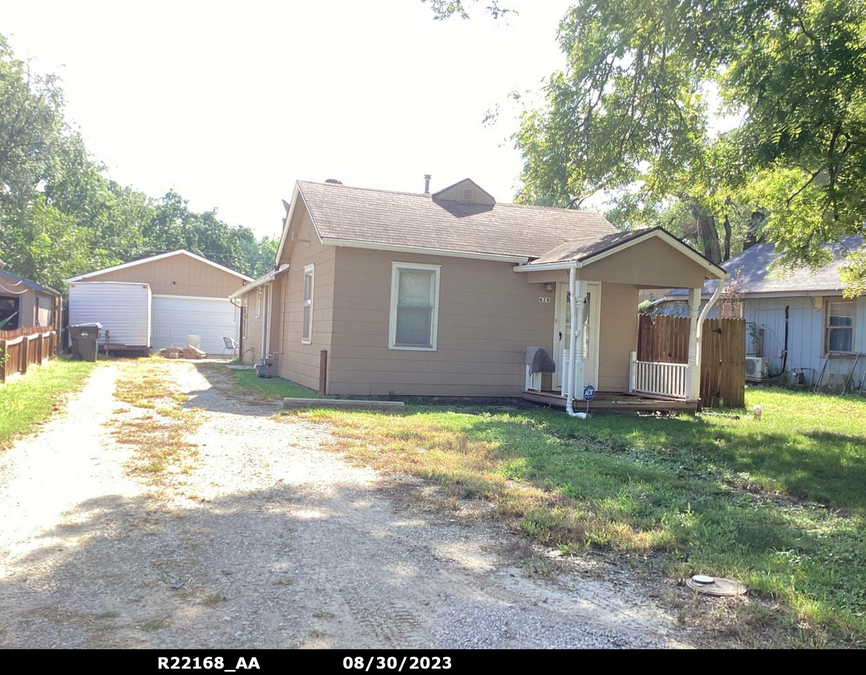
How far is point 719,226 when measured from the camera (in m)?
34.4

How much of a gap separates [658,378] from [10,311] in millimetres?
20743

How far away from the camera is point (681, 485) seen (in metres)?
6.52

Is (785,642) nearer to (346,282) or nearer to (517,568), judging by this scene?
(517,568)

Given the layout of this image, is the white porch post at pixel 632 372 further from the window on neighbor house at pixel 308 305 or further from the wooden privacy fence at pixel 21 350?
the wooden privacy fence at pixel 21 350

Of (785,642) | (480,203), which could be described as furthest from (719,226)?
(785,642)

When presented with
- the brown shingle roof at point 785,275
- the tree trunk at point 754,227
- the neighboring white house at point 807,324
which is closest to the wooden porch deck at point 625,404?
the brown shingle roof at point 785,275

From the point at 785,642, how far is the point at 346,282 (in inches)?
389

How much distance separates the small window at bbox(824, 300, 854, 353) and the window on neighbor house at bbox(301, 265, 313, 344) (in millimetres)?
13297

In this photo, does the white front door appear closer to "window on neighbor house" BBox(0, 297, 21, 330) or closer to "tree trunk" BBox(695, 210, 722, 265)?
"tree trunk" BBox(695, 210, 722, 265)

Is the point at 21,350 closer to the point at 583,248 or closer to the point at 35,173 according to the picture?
the point at 583,248

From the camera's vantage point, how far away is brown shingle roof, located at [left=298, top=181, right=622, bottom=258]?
12.6 meters

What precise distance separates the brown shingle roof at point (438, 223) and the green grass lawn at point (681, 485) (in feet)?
10.8

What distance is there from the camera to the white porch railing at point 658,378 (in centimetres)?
1243

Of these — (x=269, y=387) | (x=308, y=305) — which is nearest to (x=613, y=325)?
(x=308, y=305)
